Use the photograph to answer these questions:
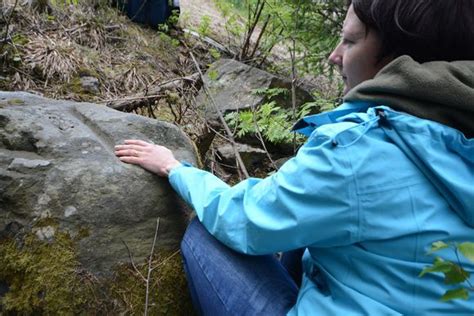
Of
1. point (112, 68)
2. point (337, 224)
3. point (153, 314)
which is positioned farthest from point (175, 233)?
point (112, 68)

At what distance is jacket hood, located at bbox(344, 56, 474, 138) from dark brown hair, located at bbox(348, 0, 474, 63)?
0.40 feet

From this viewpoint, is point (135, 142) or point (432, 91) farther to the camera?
point (135, 142)

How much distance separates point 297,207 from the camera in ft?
5.07

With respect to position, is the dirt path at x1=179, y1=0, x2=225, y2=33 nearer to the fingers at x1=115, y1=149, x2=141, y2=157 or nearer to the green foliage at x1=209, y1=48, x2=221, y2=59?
the green foliage at x1=209, y1=48, x2=221, y2=59

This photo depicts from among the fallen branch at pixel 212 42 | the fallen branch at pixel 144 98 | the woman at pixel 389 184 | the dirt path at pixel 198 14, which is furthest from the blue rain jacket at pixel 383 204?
the dirt path at pixel 198 14

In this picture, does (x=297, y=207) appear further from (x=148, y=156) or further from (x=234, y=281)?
(x=148, y=156)

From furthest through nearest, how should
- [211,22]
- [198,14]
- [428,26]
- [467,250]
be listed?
[198,14]
[211,22]
[428,26]
[467,250]

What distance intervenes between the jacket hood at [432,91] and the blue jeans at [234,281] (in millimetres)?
759

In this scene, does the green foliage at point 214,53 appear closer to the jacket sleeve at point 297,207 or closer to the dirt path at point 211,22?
the dirt path at point 211,22

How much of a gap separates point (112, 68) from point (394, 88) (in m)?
4.75

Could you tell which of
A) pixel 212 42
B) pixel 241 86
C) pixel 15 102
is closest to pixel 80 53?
pixel 241 86

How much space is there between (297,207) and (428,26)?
0.72 meters

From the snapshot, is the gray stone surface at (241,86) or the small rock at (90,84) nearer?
the small rock at (90,84)

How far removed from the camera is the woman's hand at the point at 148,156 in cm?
228
